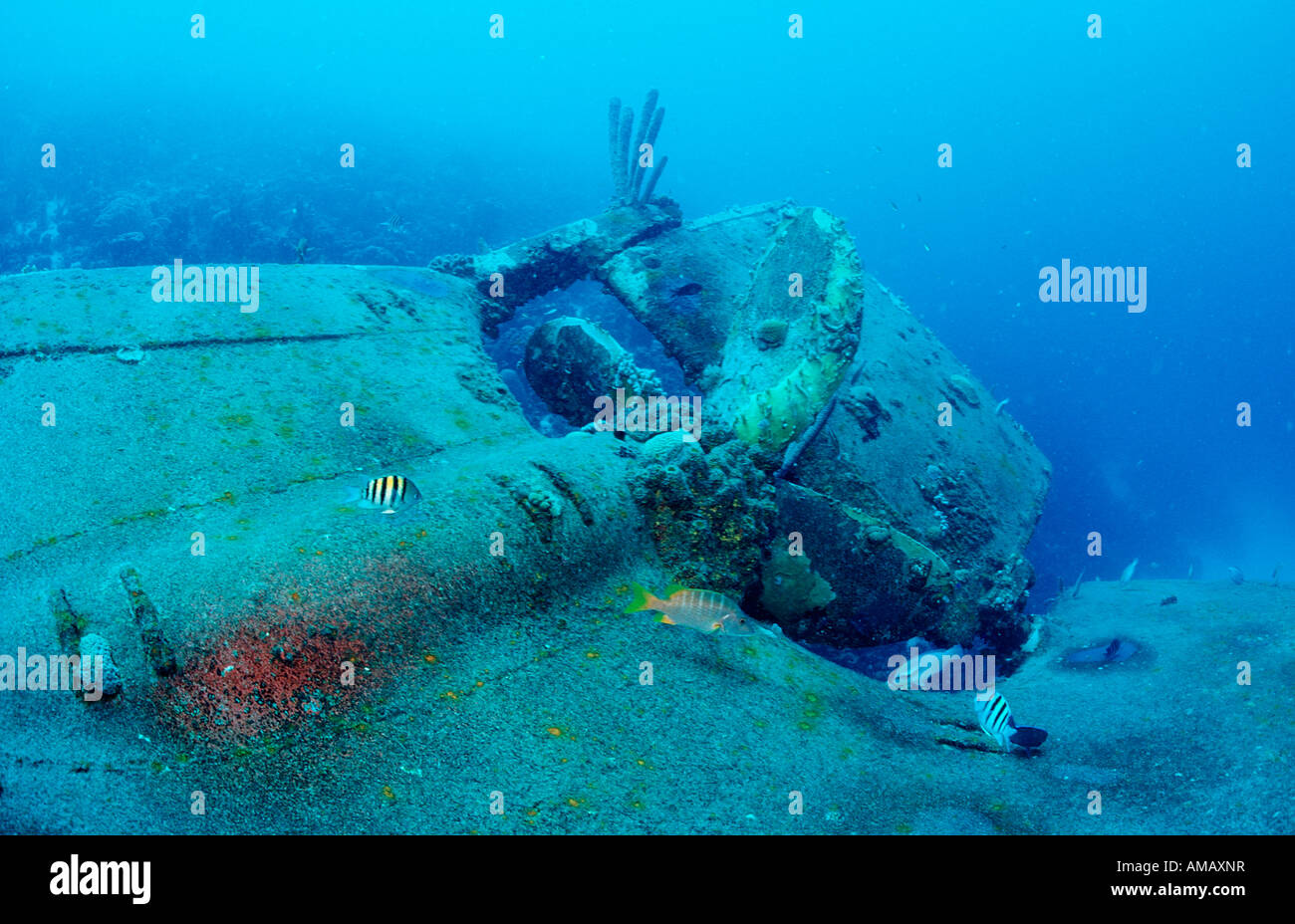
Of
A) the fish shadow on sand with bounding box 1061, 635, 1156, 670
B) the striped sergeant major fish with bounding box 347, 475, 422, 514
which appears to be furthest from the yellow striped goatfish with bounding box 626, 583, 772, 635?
the fish shadow on sand with bounding box 1061, 635, 1156, 670

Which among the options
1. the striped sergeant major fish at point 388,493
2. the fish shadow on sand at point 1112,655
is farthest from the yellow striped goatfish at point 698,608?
the fish shadow on sand at point 1112,655

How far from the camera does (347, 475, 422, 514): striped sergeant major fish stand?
314cm

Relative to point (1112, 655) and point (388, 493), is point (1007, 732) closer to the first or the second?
point (1112, 655)

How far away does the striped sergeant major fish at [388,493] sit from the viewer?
3143mm

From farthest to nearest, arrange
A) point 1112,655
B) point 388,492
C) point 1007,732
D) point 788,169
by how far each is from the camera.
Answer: point 788,169 < point 1112,655 < point 1007,732 < point 388,492

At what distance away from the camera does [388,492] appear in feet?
10.4

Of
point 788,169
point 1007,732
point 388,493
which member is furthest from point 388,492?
point 788,169

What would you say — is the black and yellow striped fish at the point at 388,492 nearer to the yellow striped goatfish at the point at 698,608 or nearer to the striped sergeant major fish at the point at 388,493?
the striped sergeant major fish at the point at 388,493

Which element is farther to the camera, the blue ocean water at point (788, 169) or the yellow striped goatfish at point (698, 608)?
the blue ocean water at point (788, 169)

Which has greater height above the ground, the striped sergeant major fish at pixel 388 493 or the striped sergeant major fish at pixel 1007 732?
the striped sergeant major fish at pixel 388 493

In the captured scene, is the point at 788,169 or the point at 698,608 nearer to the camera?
the point at 698,608

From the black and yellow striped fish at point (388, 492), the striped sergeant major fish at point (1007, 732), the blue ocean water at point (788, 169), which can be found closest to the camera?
the black and yellow striped fish at point (388, 492)

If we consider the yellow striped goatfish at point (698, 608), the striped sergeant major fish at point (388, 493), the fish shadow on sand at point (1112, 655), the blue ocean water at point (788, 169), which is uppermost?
the blue ocean water at point (788, 169)

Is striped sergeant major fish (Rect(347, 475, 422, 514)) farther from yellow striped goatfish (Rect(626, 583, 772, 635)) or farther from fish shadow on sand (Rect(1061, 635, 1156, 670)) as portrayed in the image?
fish shadow on sand (Rect(1061, 635, 1156, 670))
